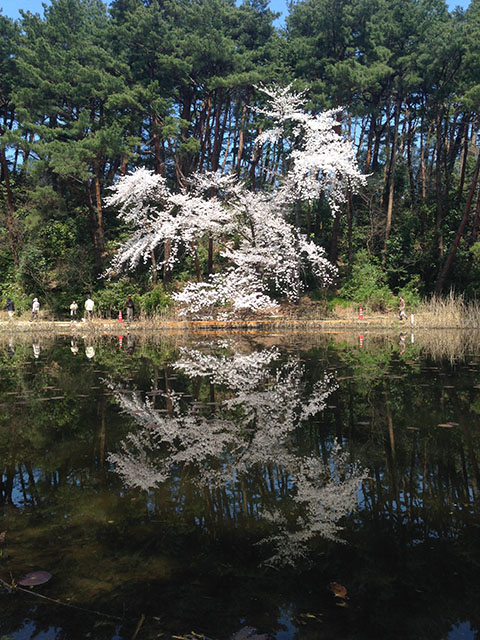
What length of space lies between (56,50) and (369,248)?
77.5 ft

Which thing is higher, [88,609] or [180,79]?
[180,79]

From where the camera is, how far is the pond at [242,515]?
7.72 ft

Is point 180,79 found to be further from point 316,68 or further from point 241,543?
point 241,543

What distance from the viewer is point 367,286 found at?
93.0 feet

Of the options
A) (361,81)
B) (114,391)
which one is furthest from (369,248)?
(114,391)

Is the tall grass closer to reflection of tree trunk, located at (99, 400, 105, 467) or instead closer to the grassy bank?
the grassy bank

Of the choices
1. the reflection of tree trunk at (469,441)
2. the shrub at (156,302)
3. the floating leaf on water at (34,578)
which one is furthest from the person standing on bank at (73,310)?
the floating leaf on water at (34,578)

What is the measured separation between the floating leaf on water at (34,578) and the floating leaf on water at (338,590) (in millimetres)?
1525

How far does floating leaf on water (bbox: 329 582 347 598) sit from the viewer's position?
98.0 inches

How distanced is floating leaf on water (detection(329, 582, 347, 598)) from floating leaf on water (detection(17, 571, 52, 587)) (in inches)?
60.0

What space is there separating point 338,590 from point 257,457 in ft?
6.72

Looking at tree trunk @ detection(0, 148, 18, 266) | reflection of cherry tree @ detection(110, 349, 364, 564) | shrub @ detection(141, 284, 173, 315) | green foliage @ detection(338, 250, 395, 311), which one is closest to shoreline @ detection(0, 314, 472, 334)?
green foliage @ detection(338, 250, 395, 311)

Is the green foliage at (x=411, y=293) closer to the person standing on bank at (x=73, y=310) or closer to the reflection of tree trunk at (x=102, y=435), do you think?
the person standing on bank at (x=73, y=310)

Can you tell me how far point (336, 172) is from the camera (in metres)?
27.0
